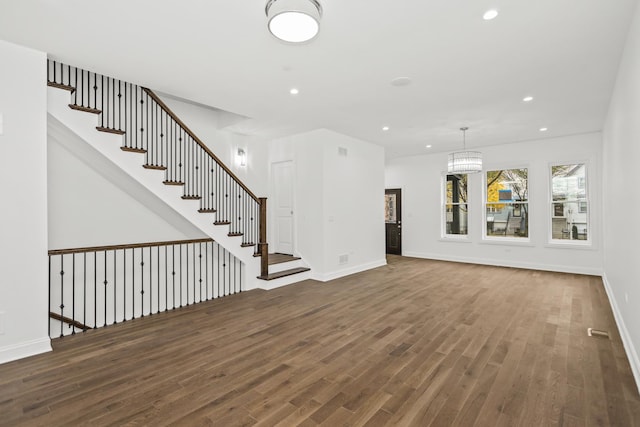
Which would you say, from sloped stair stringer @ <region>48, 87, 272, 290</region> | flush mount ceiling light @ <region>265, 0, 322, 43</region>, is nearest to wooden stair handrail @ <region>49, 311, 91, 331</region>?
sloped stair stringer @ <region>48, 87, 272, 290</region>

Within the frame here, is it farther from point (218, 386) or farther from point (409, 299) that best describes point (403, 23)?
point (409, 299)

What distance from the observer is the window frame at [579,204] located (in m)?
6.82

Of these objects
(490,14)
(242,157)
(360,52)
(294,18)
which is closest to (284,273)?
(242,157)

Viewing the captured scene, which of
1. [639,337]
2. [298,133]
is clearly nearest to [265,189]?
[298,133]

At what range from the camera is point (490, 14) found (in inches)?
104

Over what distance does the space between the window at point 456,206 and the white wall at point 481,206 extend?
9.4 inches

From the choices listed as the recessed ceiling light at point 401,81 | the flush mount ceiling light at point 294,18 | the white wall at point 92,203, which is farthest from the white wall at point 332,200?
the flush mount ceiling light at point 294,18

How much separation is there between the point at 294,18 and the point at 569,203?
24.8 feet

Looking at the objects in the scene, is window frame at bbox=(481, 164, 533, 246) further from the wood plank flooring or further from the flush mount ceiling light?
the flush mount ceiling light

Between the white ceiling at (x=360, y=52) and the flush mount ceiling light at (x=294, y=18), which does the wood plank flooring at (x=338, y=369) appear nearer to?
the flush mount ceiling light at (x=294, y=18)

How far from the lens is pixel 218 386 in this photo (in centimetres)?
260

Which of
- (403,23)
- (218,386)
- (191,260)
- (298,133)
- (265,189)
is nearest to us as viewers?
(218,386)

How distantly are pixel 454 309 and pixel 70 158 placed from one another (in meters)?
6.09

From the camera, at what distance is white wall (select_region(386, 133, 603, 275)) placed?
22.2 ft
